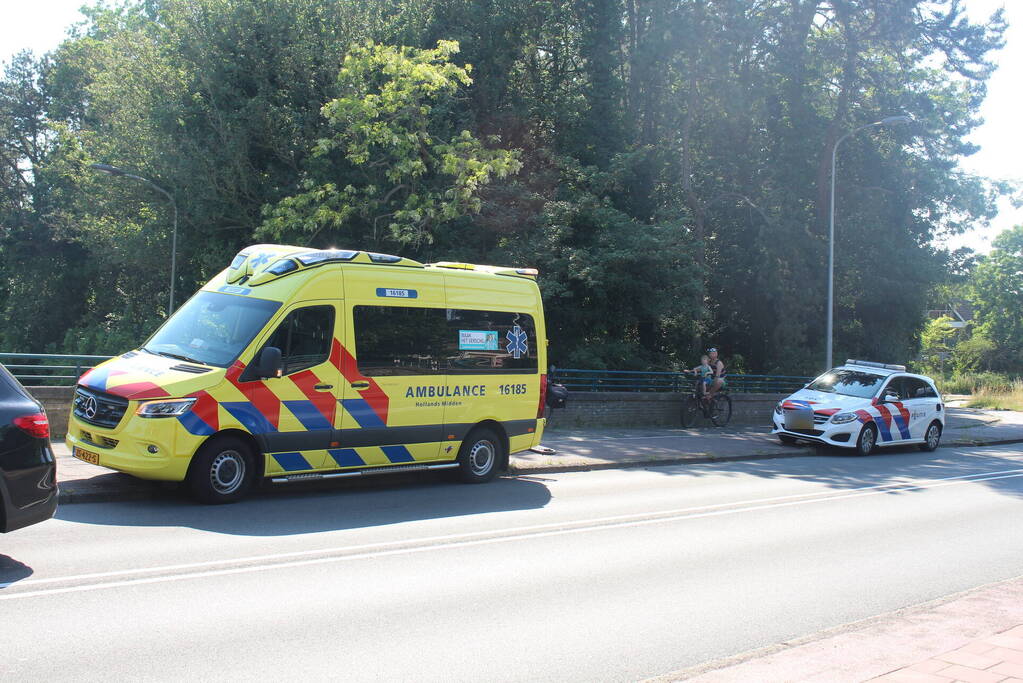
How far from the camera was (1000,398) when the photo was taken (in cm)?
4359

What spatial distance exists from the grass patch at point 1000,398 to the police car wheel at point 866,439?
85.7ft

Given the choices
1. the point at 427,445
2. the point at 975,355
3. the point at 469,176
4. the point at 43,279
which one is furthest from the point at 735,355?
the point at 975,355

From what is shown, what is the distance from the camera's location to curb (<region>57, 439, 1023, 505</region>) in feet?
30.3

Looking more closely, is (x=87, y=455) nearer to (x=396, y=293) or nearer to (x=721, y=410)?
(x=396, y=293)

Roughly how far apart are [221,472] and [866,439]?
43.7 ft

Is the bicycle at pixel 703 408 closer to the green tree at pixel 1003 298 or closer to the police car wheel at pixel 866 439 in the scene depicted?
the police car wheel at pixel 866 439

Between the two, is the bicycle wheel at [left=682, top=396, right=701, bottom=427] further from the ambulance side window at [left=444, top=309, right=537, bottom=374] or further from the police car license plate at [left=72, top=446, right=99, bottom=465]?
the police car license plate at [left=72, top=446, right=99, bottom=465]

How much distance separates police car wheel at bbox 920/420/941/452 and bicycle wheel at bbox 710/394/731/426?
4858 mm

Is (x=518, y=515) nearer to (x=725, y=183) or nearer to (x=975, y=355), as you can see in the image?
(x=725, y=183)

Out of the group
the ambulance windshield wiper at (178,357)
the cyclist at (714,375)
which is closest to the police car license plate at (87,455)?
the ambulance windshield wiper at (178,357)

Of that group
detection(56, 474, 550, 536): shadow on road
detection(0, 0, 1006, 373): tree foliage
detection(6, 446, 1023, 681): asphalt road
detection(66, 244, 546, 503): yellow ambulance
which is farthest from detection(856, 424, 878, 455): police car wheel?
detection(56, 474, 550, 536): shadow on road

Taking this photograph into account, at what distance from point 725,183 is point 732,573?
991 inches

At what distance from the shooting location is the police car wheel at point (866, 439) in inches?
711

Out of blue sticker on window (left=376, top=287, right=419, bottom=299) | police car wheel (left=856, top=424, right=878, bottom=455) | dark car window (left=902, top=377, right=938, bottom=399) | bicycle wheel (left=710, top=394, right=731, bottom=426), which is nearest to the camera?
blue sticker on window (left=376, top=287, right=419, bottom=299)
